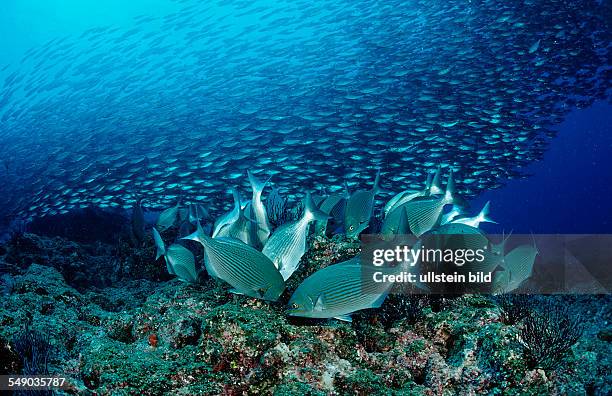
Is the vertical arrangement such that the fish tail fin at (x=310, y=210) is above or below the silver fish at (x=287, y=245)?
above

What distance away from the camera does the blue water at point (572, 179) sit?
69.4 metres

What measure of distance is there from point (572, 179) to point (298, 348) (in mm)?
94735

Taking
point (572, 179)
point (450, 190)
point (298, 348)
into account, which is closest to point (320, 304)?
point (298, 348)

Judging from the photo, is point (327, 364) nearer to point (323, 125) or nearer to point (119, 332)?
point (119, 332)

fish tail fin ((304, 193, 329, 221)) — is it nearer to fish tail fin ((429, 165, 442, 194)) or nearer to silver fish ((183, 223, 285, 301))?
silver fish ((183, 223, 285, 301))

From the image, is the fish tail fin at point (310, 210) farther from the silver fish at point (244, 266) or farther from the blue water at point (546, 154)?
the blue water at point (546, 154)

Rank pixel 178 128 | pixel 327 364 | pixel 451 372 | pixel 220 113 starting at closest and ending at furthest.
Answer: pixel 327 364 < pixel 451 372 < pixel 178 128 < pixel 220 113

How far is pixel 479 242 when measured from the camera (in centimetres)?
311

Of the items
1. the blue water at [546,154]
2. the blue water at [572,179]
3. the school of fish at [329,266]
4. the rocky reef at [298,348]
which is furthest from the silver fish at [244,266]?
the blue water at [572,179]

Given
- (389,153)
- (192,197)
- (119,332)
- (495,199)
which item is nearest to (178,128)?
(192,197)

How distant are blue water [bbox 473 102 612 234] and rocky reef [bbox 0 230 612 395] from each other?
234 ft

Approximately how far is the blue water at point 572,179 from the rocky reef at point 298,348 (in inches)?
2813

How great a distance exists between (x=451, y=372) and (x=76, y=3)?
86680 mm

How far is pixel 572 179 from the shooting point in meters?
78.4
